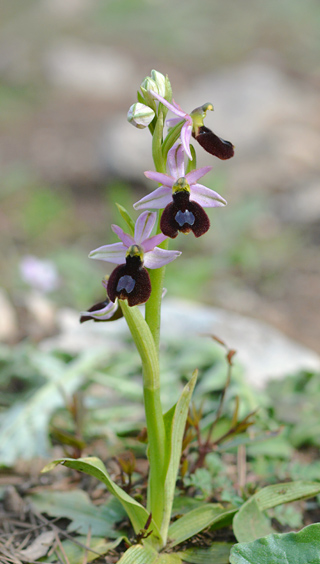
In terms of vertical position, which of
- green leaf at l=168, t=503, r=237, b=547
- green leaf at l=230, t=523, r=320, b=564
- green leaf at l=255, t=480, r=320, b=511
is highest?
green leaf at l=230, t=523, r=320, b=564

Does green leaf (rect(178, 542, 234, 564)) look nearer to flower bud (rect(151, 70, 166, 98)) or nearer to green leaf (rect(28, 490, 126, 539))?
green leaf (rect(28, 490, 126, 539))

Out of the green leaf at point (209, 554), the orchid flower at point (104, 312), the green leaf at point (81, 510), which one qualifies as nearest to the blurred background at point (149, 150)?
the green leaf at point (81, 510)

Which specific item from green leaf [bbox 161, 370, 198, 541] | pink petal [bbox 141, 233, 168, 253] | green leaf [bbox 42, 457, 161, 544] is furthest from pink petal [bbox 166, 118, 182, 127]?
green leaf [bbox 42, 457, 161, 544]

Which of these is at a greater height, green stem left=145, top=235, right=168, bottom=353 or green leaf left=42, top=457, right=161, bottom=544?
green stem left=145, top=235, right=168, bottom=353

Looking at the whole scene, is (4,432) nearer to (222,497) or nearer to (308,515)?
(222,497)

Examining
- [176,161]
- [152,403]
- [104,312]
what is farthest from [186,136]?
[152,403]

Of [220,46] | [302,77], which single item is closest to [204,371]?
[302,77]
